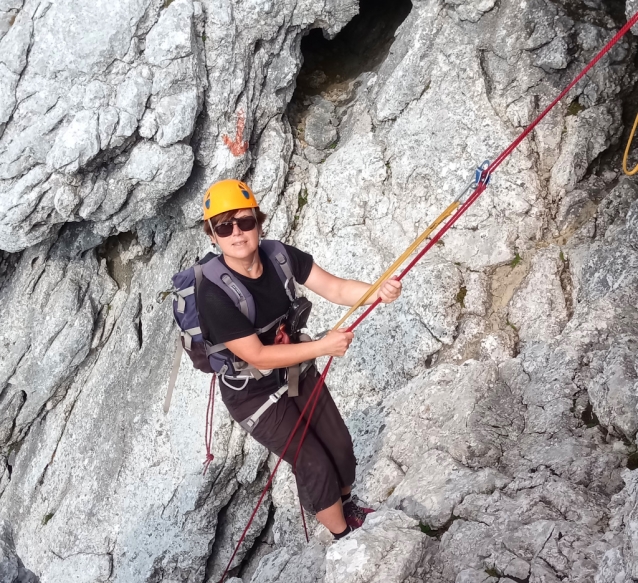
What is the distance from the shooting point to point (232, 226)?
5598 millimetres

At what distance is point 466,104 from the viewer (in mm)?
10047

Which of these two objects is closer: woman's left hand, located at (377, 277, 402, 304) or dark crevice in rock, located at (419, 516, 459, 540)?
woman's left hand, located at (377, 277, 402, 304)

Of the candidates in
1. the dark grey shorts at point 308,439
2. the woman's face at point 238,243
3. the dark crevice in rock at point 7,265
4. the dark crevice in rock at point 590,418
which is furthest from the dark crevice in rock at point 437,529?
the dark crevice in rock at point 7,265

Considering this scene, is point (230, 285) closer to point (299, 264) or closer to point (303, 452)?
point (299, 264)

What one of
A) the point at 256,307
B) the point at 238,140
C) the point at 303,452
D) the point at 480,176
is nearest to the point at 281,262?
the point at 256,307

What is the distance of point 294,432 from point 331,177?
619 cm

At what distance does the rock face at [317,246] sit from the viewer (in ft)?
24.5

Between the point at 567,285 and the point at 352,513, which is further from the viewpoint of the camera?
the point at 567,285

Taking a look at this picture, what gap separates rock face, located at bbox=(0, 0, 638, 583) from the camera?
294 inches

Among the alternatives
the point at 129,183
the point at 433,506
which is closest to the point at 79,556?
the point at 129,183

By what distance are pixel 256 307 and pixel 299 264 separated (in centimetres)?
74

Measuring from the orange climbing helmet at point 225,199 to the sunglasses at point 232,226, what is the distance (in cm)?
13

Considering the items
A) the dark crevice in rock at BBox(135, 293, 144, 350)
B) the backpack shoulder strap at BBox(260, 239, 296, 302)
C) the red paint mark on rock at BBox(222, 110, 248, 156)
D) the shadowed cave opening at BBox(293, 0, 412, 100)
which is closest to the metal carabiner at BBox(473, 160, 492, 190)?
the backpack shoulder strap at BBox(260, 239, 296, 302)

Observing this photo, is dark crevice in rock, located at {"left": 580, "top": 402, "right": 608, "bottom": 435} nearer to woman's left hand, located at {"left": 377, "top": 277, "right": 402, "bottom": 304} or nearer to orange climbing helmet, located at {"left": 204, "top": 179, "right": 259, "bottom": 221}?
woman's left hand, located at {"left": 377, "top": 277, "right": 402, "bottom": 304}
